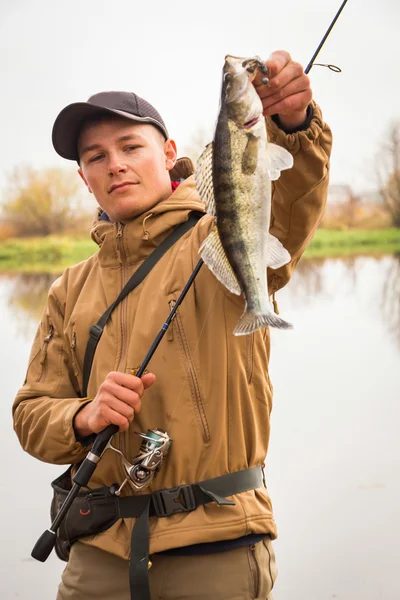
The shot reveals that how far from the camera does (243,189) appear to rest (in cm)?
176

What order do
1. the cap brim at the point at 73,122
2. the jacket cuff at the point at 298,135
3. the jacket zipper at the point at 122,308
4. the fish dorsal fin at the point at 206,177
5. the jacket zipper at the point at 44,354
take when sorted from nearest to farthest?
the fish dorsal fin at the point at 206,177 → the jacket cuff at the point at 298,135 → the jacket zipper at the point at 122,308 → the cap brim at the point at 73,122 → the jacket zipper at the point at 44,354

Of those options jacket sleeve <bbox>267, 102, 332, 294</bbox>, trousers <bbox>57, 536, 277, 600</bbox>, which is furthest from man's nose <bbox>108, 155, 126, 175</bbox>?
trousers <bbox>57, 536, 277, 600</bbox>

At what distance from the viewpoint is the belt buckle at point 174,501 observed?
2.23 metres

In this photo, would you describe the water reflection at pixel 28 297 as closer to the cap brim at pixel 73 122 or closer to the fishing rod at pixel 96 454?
the cap brim at pixel 73 122

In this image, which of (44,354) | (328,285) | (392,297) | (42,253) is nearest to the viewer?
(44,354)

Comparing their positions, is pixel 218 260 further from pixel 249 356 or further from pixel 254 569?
pixel 254 569

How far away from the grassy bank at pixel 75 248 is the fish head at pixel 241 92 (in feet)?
38.4

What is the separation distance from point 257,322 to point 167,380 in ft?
1.89

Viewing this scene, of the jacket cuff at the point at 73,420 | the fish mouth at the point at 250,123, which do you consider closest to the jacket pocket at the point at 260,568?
the jacket cuff at the point at 73,420

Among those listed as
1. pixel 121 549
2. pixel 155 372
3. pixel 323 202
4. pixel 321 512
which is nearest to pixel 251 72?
pixel 323 202

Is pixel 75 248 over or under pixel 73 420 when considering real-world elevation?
under

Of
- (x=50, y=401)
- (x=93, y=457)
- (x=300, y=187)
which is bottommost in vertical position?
(x=93, y=457)

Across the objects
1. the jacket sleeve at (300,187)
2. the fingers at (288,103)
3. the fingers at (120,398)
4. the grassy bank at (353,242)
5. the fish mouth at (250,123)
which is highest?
the fingers at (288,103)

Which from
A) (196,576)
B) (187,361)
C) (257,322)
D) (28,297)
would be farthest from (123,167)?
(28,297)
